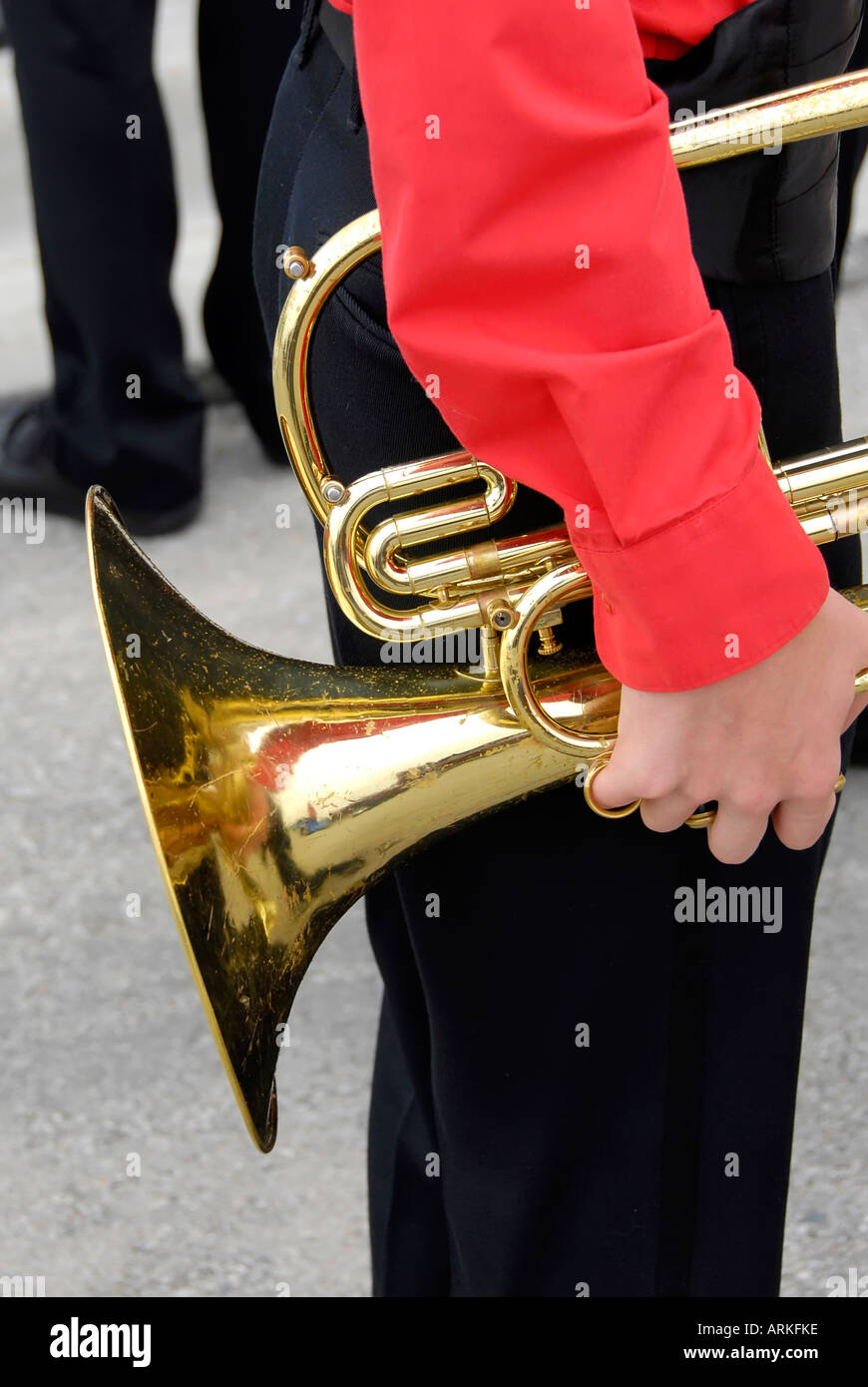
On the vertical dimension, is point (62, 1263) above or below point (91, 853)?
below

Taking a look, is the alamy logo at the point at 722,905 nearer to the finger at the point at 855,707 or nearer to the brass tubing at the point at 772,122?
the finger at the point at 855,707

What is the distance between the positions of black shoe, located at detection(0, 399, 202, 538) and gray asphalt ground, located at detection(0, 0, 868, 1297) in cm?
28

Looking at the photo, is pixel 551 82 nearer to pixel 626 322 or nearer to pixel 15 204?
pixel 626 322

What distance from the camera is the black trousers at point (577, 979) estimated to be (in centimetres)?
77

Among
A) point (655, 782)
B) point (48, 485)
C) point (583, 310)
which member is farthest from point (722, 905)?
point (48, 485)

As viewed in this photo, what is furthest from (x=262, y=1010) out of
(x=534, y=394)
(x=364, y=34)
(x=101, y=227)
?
(x=101, y=227)

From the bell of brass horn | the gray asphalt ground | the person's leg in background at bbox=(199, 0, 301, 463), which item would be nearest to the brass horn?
the bell of brass horn

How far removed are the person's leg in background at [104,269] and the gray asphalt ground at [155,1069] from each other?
335 millimetres

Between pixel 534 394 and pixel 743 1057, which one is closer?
pixel 534 394

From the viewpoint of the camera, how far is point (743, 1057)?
916 mm
